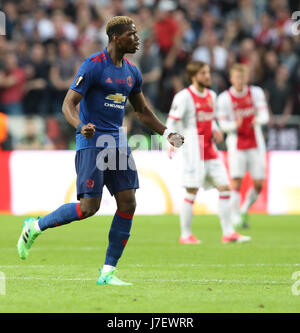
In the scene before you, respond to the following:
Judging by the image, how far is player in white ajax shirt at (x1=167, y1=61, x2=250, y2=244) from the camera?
11.9 meters

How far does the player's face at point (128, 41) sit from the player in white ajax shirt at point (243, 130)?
616cm

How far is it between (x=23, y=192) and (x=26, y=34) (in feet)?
14.1

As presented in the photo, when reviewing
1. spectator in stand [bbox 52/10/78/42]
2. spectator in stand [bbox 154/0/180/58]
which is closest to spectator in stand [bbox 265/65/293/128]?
spectator in stand [bbox 154/0/180/58]

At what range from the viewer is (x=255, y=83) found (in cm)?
1917

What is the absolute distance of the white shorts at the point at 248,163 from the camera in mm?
14061

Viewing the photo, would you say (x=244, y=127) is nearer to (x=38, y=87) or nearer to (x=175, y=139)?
(x=38, y=87)

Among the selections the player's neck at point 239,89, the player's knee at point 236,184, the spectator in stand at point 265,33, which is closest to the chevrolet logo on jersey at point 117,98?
the player's neck at point 239,89

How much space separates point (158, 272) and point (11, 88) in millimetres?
10087

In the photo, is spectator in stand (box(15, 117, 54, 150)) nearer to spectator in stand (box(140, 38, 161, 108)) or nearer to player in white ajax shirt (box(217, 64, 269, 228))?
spectator in stand (box(140, 38, 161, 108))

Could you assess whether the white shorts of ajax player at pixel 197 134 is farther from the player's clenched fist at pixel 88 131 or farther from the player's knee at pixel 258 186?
the player's clenched fist at pixel 88 131

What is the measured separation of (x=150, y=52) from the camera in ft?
61.2
